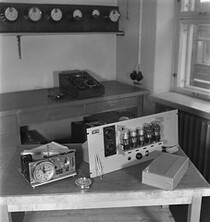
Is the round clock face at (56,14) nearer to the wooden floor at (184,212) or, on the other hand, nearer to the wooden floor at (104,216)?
the wooden floor at (104,216)

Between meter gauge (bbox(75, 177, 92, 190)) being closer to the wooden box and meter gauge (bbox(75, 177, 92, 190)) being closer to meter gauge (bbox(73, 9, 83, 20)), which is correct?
the wooden box

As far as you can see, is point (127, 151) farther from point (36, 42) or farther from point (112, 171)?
point (36, 42)

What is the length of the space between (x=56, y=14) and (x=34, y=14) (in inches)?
8.0

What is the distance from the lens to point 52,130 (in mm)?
2961

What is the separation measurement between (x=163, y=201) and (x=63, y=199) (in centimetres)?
43

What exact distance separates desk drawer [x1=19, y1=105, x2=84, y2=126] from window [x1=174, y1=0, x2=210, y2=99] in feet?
3.17

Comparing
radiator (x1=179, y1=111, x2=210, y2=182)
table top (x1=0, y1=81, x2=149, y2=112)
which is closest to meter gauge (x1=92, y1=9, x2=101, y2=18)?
table top (x1=0, y1=81, x2=149, y2=112)

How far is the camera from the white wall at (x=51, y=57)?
2.75m

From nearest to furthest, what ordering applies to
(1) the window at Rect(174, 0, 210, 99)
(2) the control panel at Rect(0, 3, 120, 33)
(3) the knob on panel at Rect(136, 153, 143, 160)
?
(3) the knob on panel at Rect(136, 153, 143, 160) < (1) the window at Rect(174, 0, 210, 99) < (2) the control panel at Rect(0, 3, 120, 33)

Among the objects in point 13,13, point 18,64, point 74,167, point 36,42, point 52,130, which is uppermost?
point 13,13

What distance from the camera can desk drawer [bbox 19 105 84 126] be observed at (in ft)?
7.53

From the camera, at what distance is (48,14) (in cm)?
275

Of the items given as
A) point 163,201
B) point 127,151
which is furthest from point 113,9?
point 163,201

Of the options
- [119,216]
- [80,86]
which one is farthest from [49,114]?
[119,216]
